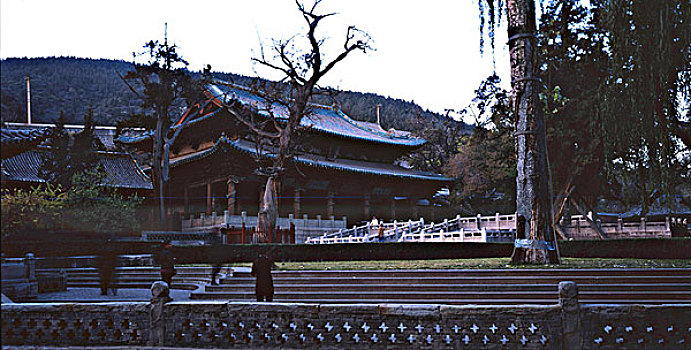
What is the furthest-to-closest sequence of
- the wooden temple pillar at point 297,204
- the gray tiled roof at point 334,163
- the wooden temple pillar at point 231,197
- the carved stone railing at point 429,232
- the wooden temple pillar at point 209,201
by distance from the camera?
the wooden temple pillar at point 297,204 → the wooden temple pillar at point 209,201 → the wooden temple pillar at point 231,197 → the gray tiled roof at point 334,163 → the carved stone railing at point 429,232

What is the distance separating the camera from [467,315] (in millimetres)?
5785

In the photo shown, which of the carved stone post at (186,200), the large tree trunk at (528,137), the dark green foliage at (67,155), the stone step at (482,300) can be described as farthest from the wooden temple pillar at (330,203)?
the stone step at (482,300)

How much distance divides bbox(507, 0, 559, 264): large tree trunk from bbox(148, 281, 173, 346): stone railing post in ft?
27.3

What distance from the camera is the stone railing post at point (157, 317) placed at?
6.13 metres

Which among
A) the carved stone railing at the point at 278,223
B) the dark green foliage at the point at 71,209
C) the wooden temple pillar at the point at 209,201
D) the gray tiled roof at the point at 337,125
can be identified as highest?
the gray tiled roof at the point at 337,125

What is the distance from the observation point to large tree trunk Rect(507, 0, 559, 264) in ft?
41.6

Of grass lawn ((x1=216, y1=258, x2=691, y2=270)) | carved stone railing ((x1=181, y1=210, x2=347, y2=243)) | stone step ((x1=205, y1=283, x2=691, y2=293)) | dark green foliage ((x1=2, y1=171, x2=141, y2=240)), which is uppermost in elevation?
dark green foliage ((x1=2, y1=171, x2=141, y2=240))

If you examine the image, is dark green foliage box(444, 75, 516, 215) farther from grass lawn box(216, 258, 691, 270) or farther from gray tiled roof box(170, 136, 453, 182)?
grass lawn box(216, 258, 691, 270)

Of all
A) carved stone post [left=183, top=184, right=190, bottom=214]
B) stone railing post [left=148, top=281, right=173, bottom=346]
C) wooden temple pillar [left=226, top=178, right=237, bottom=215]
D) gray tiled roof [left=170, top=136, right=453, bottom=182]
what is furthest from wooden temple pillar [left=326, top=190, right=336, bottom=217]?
stone railing post [left=148, top=281, right=173, bottom=346]

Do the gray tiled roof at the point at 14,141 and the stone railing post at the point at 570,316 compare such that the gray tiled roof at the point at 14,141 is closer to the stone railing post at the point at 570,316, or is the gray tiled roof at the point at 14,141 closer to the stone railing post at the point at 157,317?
the stone railing post at the point at 157,317

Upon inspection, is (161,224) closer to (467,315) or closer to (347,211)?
(347,211)

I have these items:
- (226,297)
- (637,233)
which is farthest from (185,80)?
(637,233)

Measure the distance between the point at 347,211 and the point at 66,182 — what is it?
1929cm

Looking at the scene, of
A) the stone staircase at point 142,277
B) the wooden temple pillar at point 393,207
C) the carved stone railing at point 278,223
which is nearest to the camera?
the stone staircase at point 142,277
